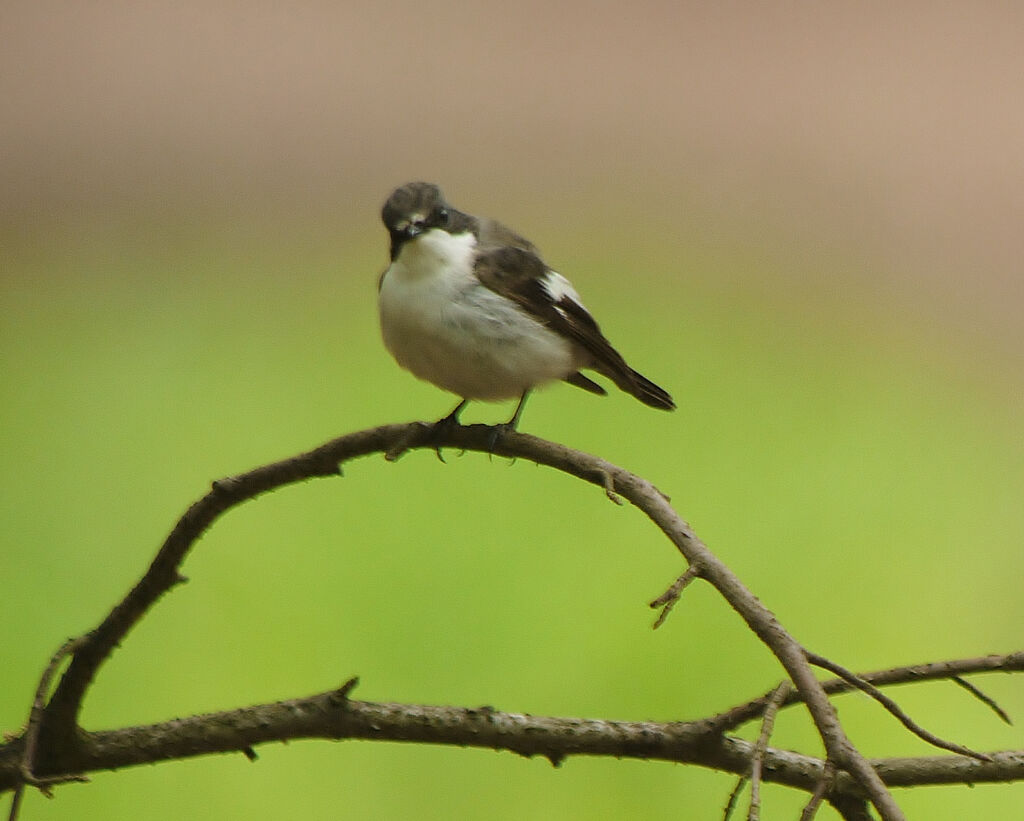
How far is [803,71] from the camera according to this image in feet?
5.96

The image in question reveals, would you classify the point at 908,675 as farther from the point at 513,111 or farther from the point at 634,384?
the point at 513,111

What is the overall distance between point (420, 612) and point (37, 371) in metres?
0.63

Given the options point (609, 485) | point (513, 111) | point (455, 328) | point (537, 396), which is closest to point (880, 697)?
point (609, 485)

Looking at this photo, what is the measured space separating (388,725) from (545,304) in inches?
17.9

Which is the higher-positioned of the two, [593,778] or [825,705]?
[825,705]

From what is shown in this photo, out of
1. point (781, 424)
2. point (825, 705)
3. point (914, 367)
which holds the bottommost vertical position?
point (825, 705)

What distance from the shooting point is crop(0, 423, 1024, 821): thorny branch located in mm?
783

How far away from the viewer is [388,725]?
835 mm

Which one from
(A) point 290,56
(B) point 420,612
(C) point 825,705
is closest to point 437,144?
(A) point 290,56

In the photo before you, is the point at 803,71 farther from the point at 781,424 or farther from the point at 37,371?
the point at 37,371

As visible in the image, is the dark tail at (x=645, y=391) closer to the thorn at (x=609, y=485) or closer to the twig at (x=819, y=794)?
the thorn at (x=609, y=485)

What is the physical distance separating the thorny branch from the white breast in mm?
175

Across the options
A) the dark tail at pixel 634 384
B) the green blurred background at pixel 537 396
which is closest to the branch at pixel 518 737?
the dark tail at pixel 634 384

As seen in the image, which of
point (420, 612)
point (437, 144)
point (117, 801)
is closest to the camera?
point (117, 801)
